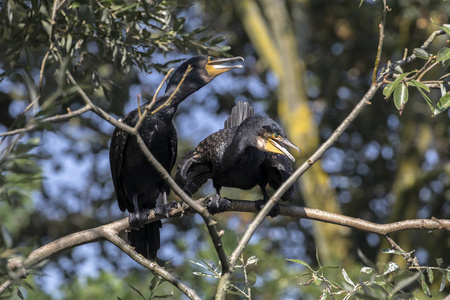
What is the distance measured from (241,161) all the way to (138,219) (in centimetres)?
77

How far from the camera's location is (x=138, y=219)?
4.15 m

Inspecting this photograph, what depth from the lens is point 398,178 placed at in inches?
360

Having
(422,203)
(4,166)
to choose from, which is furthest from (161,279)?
(422,203)

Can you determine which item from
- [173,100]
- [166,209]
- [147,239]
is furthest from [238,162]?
[147,239]

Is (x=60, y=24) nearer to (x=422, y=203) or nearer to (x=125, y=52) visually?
(x=125, y=52)

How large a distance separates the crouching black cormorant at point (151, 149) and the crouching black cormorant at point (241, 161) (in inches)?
13.4

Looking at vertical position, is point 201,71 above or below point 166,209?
above

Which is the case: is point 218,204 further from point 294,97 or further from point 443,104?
point 294,97

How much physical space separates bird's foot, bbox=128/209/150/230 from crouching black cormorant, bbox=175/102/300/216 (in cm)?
33

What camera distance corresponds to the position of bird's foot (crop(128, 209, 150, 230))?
4021 millimetres

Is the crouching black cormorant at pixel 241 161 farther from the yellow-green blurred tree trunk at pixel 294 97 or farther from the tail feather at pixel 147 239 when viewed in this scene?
the yellow-green blurred tree trunk at pixel 294 97

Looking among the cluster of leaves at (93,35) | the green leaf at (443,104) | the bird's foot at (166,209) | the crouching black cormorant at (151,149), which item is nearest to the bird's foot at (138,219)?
the crouching black cormorant at (151,149)

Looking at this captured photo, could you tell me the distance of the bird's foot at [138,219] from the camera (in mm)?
4021

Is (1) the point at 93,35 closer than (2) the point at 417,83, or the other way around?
(2) the point at 417,83
